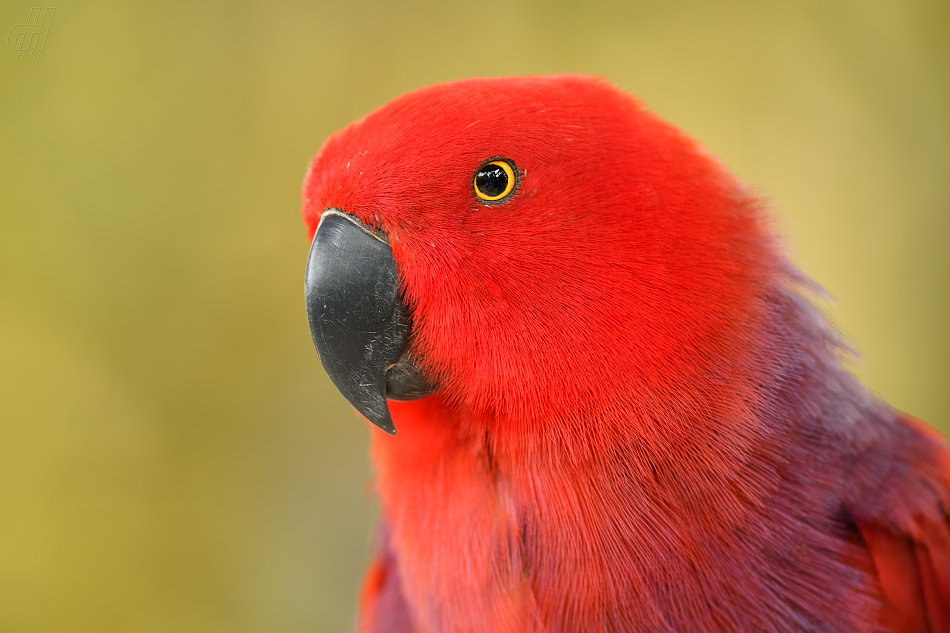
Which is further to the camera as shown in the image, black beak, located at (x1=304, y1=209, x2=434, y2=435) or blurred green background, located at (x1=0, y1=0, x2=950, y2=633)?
blurred green background, located at (x1=0, y1=0, x2=950, y2=633)

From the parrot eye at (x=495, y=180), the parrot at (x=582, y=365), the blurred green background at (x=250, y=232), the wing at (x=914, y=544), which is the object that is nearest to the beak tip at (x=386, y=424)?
the parrot at (x=582, y=365)

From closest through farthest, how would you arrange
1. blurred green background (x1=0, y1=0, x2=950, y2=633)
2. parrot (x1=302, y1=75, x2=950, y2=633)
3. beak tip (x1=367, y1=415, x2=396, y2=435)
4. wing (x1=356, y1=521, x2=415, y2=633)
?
parrot (x1=302, y1=75, x2=950, y2=633) < beak tip (x1=367, y1=415, x2=396, y2=435) < wing (x1=356, y1=521, x2=415, y2=633) < blurred green background (x1=0, y1=0, x2=950, y2=633)

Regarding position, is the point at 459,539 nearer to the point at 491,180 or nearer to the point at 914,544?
the point at 491,180

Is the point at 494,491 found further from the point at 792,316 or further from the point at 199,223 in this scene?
the point at 199,223

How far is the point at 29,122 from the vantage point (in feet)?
Result: 6.61

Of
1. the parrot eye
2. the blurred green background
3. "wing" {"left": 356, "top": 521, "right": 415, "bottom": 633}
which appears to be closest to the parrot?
the parrot eye

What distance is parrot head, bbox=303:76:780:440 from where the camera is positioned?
0.94m

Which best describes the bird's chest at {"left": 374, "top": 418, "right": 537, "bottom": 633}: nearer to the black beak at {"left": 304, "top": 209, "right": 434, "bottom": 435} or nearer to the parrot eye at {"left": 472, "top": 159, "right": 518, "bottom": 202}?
the black beak at {"left": 304, "top": 209, "right": 434, "bottom": 435}

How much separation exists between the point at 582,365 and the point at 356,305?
335 millimetres

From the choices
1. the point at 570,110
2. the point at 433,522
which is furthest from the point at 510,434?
the point at 570,110

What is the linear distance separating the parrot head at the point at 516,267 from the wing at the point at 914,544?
0.39 metres

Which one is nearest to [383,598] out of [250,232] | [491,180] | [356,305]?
[356,305]

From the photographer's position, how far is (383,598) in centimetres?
150

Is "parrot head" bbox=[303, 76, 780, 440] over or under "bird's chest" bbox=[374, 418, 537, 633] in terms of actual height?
over
